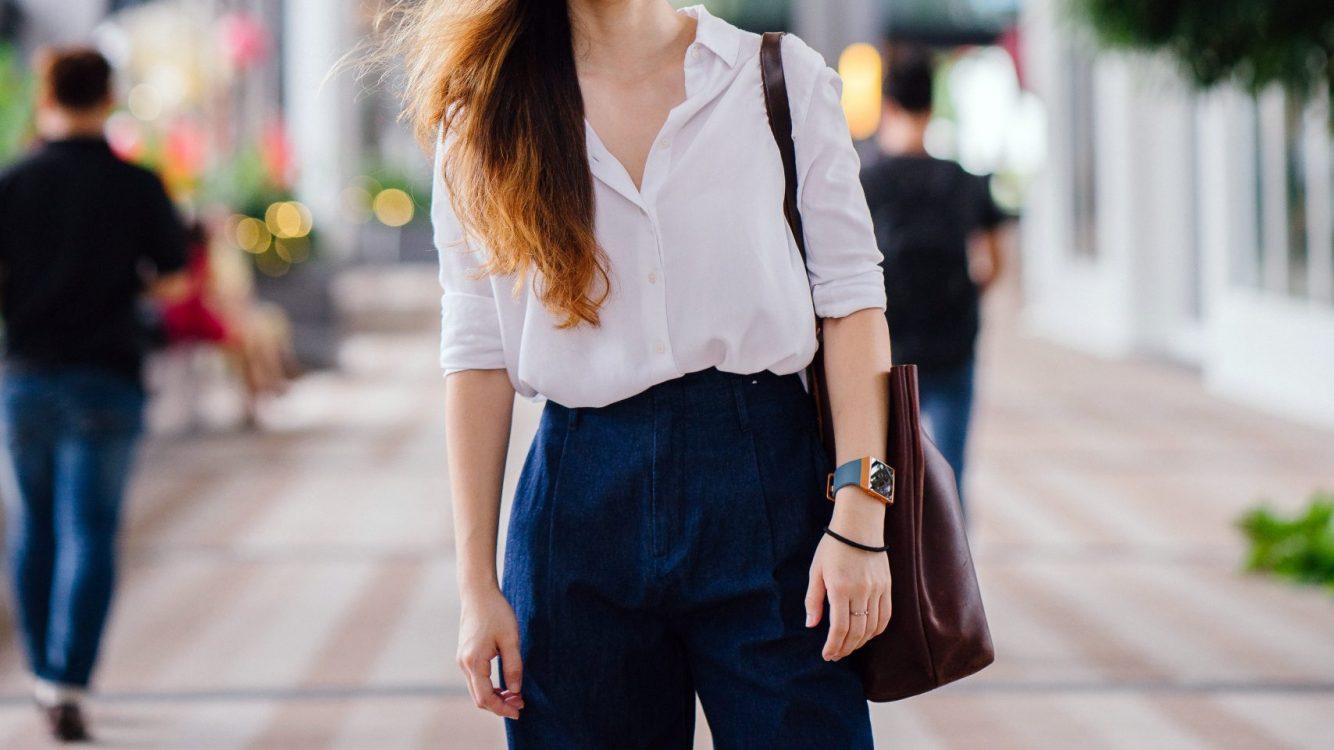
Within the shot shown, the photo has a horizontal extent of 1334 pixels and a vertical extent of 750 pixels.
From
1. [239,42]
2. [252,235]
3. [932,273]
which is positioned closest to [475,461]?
[932,273]

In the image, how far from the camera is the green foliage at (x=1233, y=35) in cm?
413

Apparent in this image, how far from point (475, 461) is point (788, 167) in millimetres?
391

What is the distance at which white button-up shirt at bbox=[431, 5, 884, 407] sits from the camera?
56.1 inches

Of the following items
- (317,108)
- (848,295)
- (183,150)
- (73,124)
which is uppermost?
(317,108)

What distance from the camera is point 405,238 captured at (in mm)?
21453

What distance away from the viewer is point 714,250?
4.67 feet

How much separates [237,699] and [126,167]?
4.34ft

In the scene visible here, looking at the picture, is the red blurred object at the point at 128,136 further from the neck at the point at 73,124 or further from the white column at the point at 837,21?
the white column at the point at 837,21

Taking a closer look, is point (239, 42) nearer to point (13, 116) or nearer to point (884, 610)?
point (13, 116)

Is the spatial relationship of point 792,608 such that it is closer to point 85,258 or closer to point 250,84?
point 85,258

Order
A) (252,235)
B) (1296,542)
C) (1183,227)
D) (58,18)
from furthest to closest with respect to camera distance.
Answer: (58,18) < (1183,227) < (252,235) < (1296,542)

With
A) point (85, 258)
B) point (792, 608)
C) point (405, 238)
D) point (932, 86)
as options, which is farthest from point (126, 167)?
point (405, 238)

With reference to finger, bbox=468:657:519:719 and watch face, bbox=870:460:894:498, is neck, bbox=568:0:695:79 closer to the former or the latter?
watch face, bbox=870:460:894:498

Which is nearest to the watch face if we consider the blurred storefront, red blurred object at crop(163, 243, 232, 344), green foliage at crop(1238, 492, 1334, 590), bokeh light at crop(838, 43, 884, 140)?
the blurred storefront
